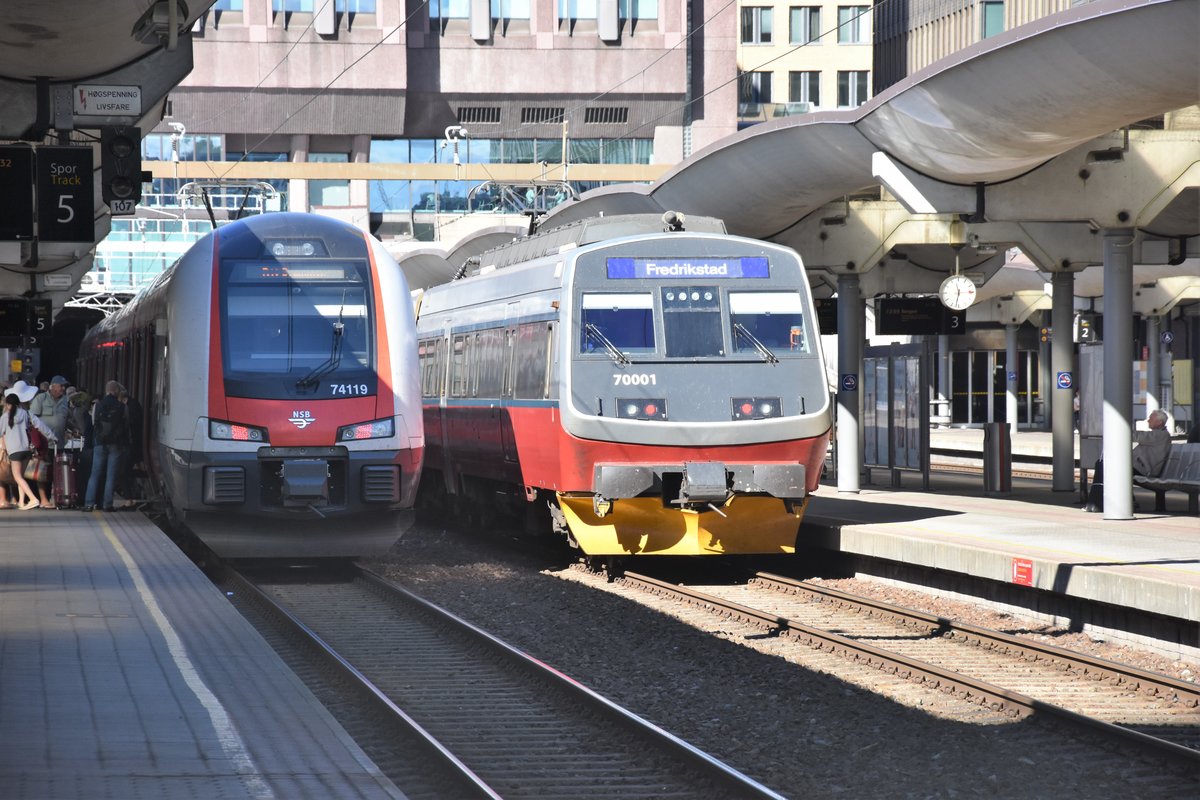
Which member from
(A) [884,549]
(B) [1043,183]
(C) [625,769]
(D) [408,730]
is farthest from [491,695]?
(B) [1043,183]

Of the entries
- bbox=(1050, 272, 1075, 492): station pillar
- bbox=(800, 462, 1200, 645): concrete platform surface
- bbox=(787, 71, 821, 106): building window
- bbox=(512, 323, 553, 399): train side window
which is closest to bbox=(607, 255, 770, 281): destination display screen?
bbox=(512, 323, 553, 399): train side window

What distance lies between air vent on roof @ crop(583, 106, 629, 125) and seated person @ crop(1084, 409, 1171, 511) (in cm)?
5992

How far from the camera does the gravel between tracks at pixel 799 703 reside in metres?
8.52

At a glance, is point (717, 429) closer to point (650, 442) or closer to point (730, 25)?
point (650, 442)

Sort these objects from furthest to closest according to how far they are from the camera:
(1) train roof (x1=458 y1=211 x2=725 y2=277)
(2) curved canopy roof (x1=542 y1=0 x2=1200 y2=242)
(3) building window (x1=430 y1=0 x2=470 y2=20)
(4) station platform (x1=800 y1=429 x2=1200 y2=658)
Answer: (3) building window (x1=430 y1=0 x2=470 y2=20)
(1) train roof (x1=458 y1=211 x2=725 y2=277)
(2) curved canopy roof (x1=542 y1=0 x2=1200 y2=242)
(4) station platform (x1=800 y1=429 x2=1200 y2=658)

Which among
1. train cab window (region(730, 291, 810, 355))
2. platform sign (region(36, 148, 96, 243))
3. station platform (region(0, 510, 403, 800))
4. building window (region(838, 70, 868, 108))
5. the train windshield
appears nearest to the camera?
station platform (region(0, 510, 403, 800))


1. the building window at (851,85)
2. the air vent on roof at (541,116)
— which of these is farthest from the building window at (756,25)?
the air vent on roof at (541,116)

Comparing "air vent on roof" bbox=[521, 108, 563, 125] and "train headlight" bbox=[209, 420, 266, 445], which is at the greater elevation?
"air vent on roof" bbox=[521, 108, 563, 125]

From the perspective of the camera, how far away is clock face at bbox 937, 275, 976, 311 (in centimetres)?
2353

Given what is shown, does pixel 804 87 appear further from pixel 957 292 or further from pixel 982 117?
pixel 982 117

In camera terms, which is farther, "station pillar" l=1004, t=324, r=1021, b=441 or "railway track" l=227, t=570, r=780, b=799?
"station pillar" l=1004, t=324, r=1021, b=441

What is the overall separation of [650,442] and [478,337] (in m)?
5.39

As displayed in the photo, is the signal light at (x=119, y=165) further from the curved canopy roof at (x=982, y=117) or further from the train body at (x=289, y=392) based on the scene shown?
the curved canopy roof at (x=982, y=117)

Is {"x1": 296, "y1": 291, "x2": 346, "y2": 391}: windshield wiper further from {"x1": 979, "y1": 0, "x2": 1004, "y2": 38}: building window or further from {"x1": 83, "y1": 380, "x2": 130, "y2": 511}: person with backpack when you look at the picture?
{"x1": 979, "y1": 0, "x2": 1004, "y2": 38}: building window
